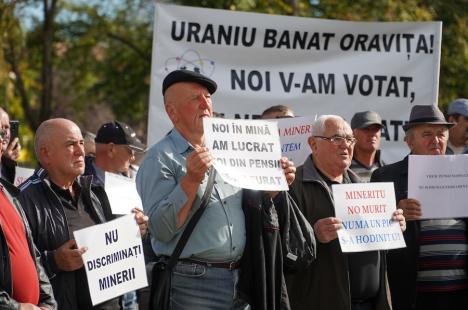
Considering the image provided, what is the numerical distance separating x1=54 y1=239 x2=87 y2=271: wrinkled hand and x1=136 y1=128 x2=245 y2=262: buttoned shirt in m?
0.53

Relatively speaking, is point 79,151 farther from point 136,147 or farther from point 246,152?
point 136,147

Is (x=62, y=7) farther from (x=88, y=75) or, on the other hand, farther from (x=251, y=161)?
(x=251, y=161)

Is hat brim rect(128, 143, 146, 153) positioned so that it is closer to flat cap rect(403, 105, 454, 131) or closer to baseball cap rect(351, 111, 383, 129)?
baseball cap rect(351, 111, 383, 129)

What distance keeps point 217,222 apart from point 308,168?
141cm

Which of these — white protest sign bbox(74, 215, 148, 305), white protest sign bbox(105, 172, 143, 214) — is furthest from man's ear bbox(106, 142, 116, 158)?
white protest sign bbox(74, 215, 148, 305)

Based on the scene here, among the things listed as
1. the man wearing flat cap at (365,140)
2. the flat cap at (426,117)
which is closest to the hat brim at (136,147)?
the man wearing flat cap at (365,140)

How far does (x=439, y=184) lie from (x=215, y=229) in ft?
6.89

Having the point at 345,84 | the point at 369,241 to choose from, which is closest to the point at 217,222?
the point at 369,241

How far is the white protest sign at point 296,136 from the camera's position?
6957 millimetres

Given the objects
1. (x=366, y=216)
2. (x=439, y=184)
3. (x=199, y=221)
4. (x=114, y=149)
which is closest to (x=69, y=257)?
(x=199, y=221)

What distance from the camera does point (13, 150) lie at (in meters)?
7.02

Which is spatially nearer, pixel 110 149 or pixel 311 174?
pixel 311 174

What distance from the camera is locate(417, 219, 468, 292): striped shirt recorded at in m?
6.24

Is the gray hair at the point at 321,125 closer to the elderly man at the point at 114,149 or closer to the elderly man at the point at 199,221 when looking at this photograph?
the elderly man at the point at 199,221
